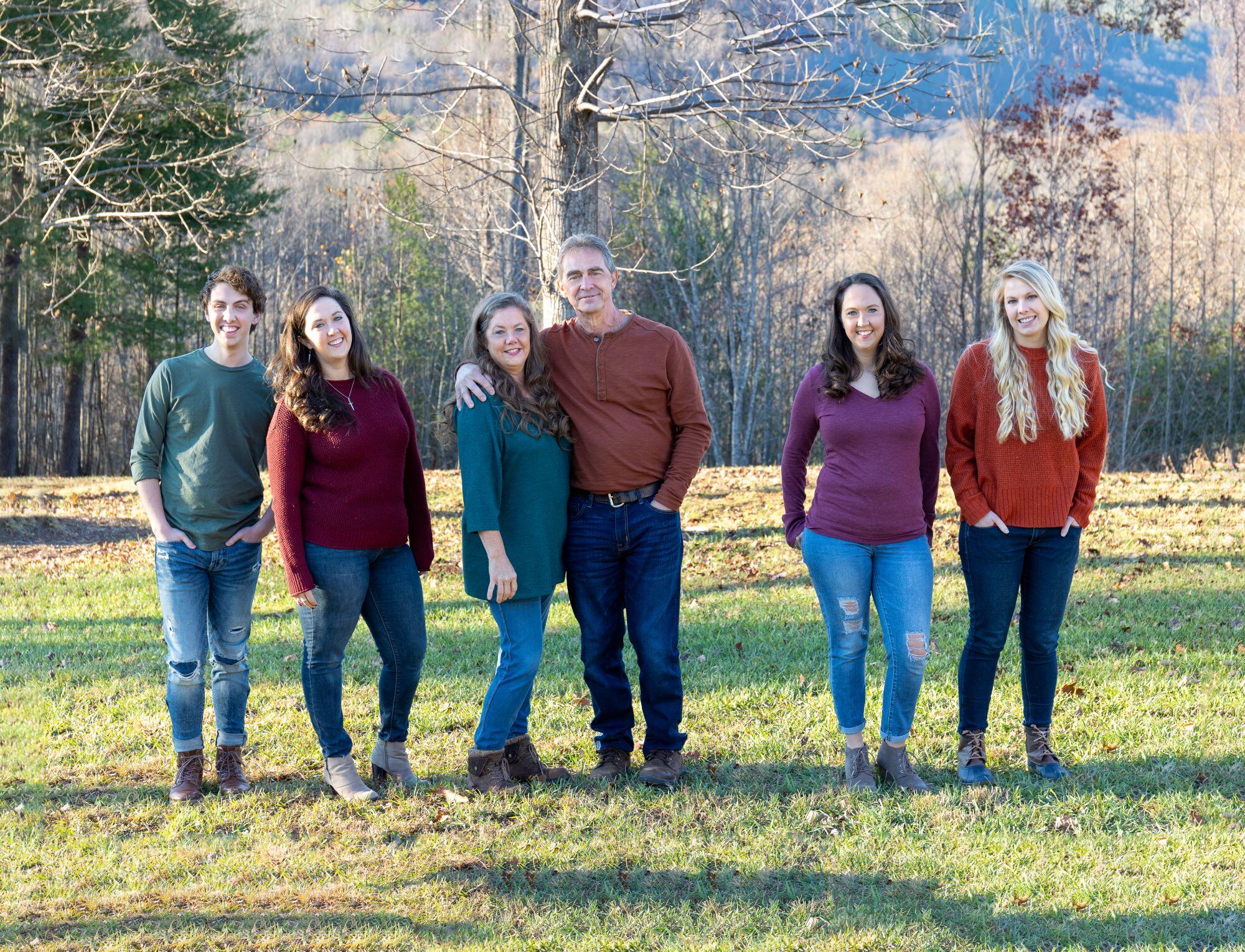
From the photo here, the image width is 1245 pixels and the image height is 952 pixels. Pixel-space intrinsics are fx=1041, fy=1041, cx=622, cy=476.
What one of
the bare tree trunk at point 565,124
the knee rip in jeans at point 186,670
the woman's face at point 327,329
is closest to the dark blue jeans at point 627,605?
the woman's face at point 327,329

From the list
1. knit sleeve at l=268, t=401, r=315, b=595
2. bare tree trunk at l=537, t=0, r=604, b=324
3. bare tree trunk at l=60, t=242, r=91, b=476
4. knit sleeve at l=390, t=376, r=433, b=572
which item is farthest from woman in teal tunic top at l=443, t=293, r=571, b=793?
bare tree trunk at l=60, t=242, r=91, b=476

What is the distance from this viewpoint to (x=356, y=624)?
4.84m

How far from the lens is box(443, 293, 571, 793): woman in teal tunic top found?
4.47 metres

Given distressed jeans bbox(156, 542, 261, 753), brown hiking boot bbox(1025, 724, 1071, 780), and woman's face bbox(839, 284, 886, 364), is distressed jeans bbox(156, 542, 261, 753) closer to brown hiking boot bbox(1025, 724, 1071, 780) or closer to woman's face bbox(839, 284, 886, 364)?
woman's face bbox(839, 284, 886, 364)

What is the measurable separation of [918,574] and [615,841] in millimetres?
1737

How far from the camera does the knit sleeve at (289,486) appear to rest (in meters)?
Result: 4.45

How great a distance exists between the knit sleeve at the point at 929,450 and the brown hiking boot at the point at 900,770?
98 centimetres

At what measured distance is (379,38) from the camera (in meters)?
10.0

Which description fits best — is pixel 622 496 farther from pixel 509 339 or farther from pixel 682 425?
pixel 509 339

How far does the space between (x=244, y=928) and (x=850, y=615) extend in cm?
273

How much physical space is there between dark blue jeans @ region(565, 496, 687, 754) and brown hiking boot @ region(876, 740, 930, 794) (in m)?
0.93

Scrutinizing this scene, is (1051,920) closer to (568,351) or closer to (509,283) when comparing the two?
(568,351)

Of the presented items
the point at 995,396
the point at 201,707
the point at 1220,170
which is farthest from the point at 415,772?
the point at 1220,170

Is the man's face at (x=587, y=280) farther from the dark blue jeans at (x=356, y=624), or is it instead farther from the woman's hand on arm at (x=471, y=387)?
the dark blue jeans at (x=356, y=624)
